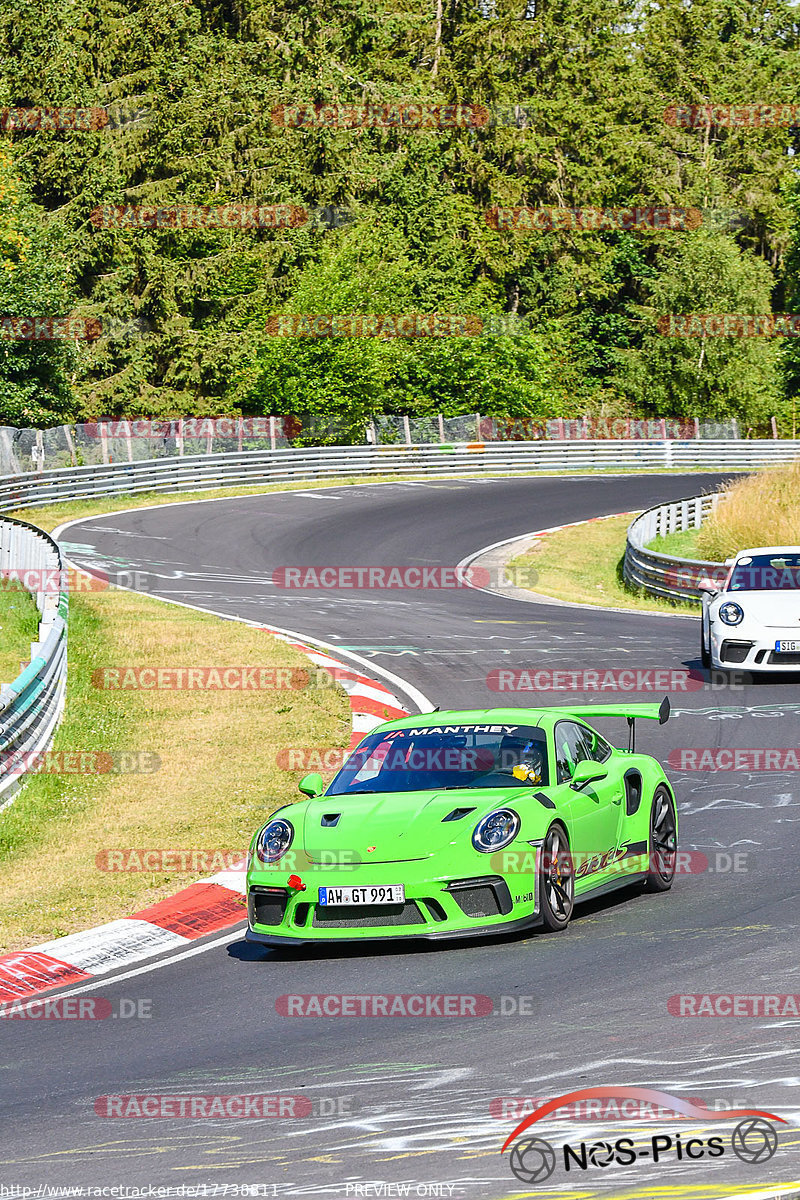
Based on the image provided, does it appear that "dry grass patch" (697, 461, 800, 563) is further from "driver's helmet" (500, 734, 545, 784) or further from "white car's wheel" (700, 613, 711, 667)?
"driver's helmet" (500, 734, 545, 784)

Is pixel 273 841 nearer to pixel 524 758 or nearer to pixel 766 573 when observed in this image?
pixel 524 758

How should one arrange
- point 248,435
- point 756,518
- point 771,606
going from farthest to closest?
point 248,435, point 756,518, point 771,606

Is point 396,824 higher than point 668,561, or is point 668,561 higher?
point 396,824

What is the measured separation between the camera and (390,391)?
194 ft

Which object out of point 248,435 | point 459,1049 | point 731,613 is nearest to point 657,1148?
point 459,1049

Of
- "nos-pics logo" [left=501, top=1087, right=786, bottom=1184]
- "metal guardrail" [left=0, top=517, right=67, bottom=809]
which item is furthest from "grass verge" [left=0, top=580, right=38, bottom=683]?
"nos-pics logo" [left=501, top=1087, right=786, bottom=1184]

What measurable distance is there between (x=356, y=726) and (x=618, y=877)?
22.1 feet

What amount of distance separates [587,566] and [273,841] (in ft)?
82.4

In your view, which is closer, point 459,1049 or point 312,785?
point 459,1049

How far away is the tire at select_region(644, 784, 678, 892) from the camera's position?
9.98m

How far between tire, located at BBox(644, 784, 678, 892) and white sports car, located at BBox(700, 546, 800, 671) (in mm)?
7733

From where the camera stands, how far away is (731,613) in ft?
59.7

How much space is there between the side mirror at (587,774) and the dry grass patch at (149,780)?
9.75ft

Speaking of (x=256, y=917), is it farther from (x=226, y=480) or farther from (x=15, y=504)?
(x=226, y=480)
